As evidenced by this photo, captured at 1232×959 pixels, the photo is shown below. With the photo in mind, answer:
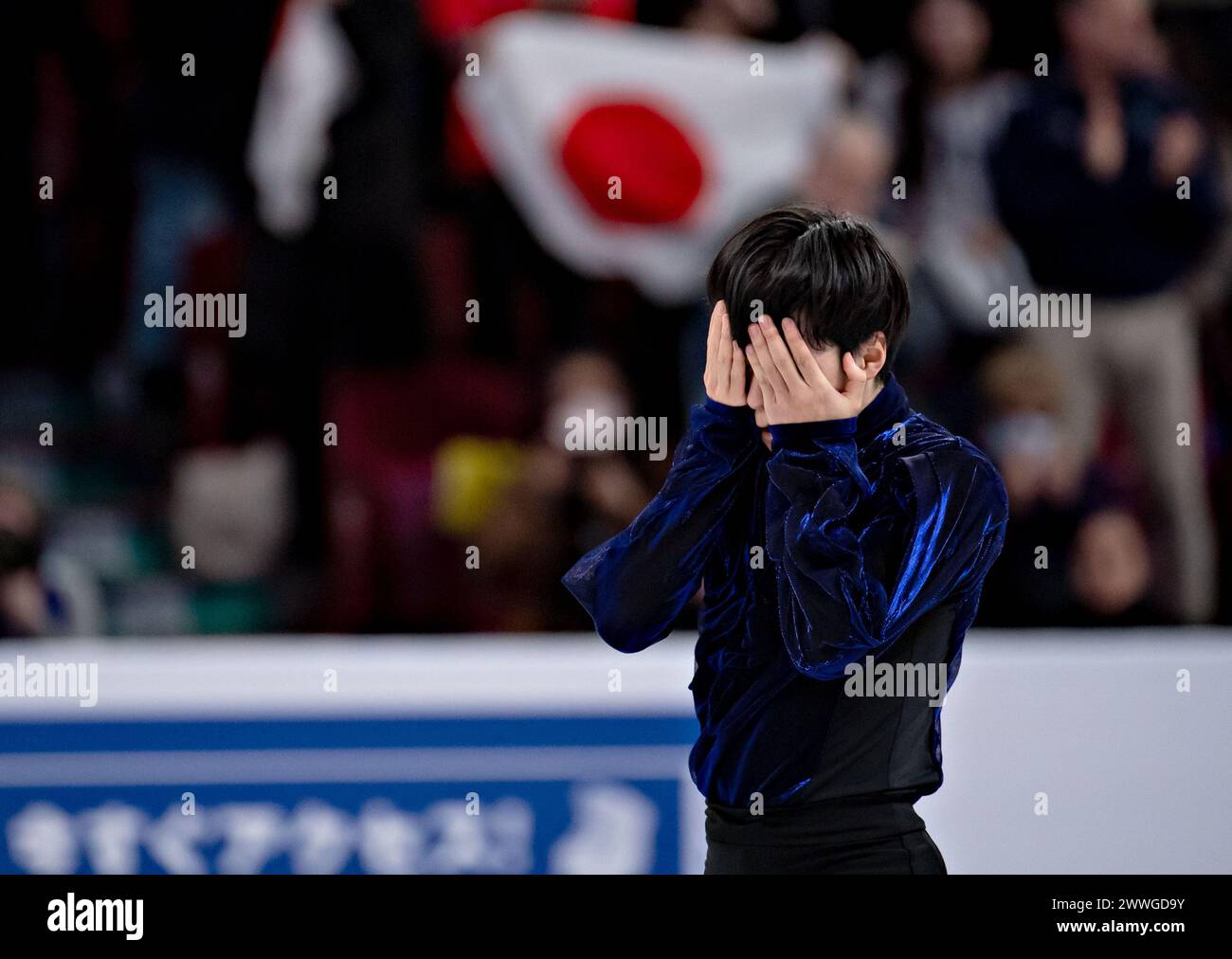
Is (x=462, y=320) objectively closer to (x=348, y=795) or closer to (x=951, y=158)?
(x=951, y=158)

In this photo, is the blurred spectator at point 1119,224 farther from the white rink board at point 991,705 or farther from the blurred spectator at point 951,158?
the white rink board at point 991,705

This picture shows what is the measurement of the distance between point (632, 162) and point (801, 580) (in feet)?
14.5

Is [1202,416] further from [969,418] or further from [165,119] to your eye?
[165,119]

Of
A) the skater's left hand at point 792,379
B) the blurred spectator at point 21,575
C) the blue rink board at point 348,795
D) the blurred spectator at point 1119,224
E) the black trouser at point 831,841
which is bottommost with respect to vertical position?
the blue rink board at point 348,795

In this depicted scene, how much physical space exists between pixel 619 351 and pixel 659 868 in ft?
7.71

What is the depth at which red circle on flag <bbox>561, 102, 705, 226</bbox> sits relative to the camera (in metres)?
6.05

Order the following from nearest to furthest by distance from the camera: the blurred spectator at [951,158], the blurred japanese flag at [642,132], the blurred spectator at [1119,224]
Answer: the blurred spectator at [1119,224] < the blurred spectator at [951,158] < the blurred japanese flag at [642,132]

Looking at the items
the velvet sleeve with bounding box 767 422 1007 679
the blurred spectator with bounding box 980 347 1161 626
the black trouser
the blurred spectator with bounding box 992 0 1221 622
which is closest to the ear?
the velvet sleeve with bounding box 767 422 1007 679

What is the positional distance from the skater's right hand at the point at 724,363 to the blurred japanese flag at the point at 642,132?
4074 millimetres

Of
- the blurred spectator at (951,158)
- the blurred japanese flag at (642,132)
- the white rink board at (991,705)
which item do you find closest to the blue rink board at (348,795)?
the white rink board at (991,705)

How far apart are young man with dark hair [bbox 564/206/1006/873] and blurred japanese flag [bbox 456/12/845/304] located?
13.2 feet

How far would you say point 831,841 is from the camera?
2020mm

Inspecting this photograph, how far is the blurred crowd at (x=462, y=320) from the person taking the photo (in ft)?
17.2

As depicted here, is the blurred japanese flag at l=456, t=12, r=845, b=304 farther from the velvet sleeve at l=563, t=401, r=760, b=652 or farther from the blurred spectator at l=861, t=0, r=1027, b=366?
the velvet sleeve at l=563, t=401, r=760, b=652
